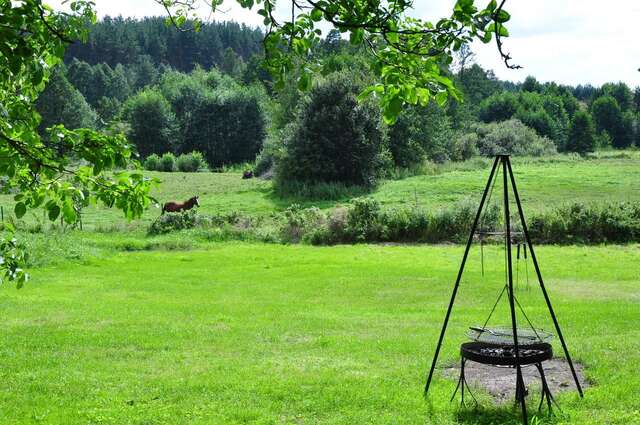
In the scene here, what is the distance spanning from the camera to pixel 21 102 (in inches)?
261

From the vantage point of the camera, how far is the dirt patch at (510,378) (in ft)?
29.9

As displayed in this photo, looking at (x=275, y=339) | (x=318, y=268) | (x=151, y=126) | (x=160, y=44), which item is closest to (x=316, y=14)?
(x=275, y=339)

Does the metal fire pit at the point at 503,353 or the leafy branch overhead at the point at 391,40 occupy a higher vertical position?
the leafy branch overhead at the point at 391,40

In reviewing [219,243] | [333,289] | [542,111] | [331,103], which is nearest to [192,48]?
[542,111]

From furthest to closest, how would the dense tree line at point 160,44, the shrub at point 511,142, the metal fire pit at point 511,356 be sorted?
the dense tree line at point 160,44
the shrub at point 511,142
the metal fire pit at point 511,356

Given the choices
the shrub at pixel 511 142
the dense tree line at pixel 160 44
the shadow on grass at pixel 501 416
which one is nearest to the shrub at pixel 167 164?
the shrub at pixel 511 142

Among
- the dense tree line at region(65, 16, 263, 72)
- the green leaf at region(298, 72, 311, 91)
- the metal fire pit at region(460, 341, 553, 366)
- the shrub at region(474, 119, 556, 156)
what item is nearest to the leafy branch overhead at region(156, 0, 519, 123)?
the green leaf at region(298, 72, 311, 91)

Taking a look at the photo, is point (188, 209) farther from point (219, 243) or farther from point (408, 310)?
point (408, 310)

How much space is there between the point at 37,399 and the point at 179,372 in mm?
2030

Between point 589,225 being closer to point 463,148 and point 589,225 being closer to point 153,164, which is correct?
point 463,148

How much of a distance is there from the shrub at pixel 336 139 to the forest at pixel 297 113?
69mm

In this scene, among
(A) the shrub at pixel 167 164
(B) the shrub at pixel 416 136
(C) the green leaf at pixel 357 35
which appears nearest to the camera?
(C) the green leaf at pixel 357 35

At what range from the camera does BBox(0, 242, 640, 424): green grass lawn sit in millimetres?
8297

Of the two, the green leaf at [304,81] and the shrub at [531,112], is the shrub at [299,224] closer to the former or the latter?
the green leaf at [304,81]
